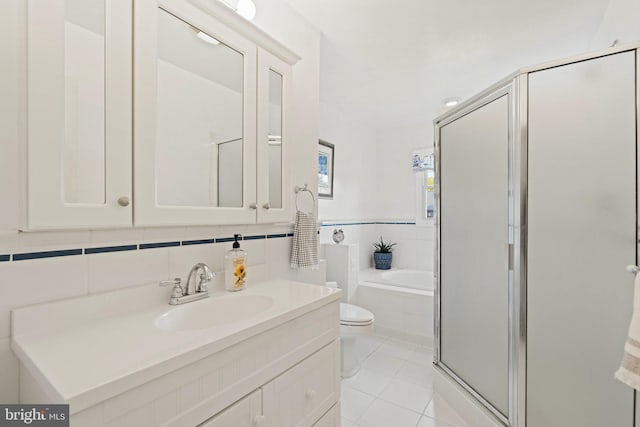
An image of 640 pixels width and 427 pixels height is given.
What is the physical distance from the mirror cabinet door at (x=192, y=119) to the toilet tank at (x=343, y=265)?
161cm

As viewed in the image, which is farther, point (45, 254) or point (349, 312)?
point (349, 312)

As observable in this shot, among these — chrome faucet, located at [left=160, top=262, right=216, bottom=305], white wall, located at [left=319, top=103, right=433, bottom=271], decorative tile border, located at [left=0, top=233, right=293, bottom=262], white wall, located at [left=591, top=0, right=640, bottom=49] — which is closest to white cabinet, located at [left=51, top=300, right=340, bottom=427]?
decorative tile border, located at [left=0, top=233, right=293, bottom=262]

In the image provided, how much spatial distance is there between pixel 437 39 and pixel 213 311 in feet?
6.93

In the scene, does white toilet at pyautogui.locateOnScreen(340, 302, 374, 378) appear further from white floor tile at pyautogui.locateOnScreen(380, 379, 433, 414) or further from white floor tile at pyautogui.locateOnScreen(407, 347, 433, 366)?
white floor tile at pyautogui.locateOnScreen(407, 347, 433, 366)

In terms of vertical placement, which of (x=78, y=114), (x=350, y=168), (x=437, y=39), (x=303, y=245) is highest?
(x=437, y=39)

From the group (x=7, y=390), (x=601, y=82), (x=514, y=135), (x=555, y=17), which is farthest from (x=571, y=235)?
(x=7, y=390)

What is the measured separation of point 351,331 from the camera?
2145 mm

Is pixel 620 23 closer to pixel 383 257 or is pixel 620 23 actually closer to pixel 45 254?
pixel 45 254

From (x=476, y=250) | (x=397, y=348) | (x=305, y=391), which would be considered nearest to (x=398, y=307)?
(x=397, y=348)

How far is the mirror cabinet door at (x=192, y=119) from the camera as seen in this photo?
104 cm

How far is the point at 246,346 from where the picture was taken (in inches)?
34.5

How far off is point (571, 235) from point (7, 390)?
201cm

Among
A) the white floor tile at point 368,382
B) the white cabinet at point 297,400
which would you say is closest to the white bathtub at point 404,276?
the white floor tile at point 368,382

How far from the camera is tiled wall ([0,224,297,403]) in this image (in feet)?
2.69
